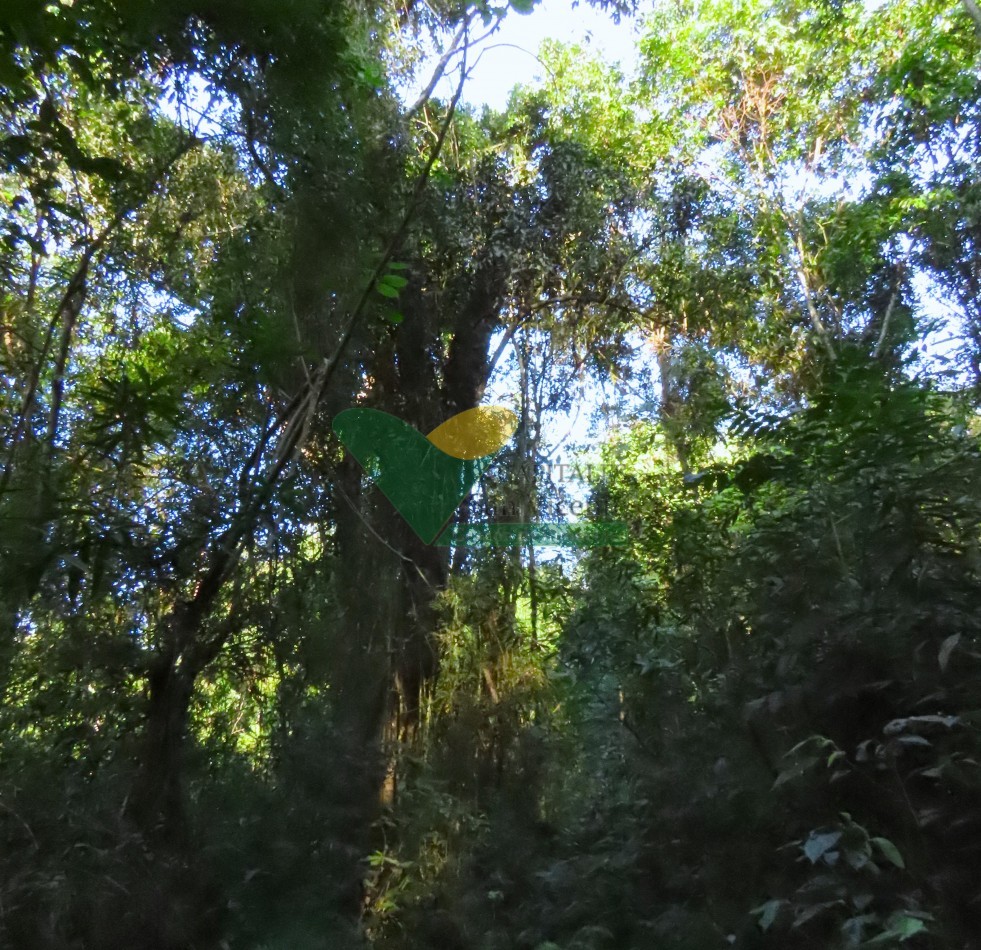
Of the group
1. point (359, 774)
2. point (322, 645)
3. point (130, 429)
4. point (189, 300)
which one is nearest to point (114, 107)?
point (189, 300)

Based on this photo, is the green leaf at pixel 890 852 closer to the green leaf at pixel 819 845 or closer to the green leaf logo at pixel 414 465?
the green leaf at pixel 819 845

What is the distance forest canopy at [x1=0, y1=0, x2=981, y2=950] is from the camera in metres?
2.47

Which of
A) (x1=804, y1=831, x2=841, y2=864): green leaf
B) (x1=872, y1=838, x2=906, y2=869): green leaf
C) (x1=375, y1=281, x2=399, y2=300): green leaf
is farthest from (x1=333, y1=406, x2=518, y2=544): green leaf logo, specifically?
(x1=872, y1=838, x2=906, y2=869): green leaf

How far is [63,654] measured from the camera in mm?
3004

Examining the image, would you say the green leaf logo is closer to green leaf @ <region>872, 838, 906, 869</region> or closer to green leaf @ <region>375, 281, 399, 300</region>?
green leaf @ <region>375, 281, 399, 300</region>

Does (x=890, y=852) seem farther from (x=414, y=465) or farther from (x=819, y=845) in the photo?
(x=414, y=465)

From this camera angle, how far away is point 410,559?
398cm

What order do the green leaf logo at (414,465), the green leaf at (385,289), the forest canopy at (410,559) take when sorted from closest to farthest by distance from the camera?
the forest canopy at (410,559) < the green leaf at (385,289) < the green leaf logo at (414,465)

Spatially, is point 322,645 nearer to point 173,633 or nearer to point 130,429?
point 173,633

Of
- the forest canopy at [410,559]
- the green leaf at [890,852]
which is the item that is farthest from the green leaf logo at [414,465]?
the green leaf at [890,852]

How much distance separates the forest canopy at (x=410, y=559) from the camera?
2.47 meters

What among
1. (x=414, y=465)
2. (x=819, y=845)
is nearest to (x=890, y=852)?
(x=819, y=845)

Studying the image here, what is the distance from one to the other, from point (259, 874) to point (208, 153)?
2.90 m

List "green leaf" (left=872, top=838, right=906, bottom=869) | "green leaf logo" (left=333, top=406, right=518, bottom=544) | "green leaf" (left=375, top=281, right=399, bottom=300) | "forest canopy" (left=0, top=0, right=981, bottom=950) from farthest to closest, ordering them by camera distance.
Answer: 1. "green leaf logo" (left=333, top=406, right=518, bottom=544)
2. "green leaf" (left=375, top=281, right=399, bottom=300)
3. "forest canopy" (left=0, top=0, right=981, bottom=950)
4. "green leaf" (left=872, top=838, right=906, bottom=869)
